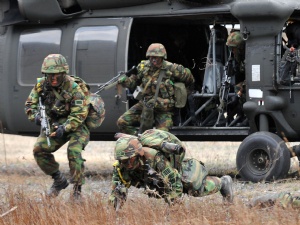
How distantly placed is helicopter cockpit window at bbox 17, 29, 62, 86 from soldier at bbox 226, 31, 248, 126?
264 centimetres

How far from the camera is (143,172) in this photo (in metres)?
8.22

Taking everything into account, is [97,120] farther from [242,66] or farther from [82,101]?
[242,66]

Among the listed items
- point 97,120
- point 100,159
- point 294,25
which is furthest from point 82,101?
point 100,159

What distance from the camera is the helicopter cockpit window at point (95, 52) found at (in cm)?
1282

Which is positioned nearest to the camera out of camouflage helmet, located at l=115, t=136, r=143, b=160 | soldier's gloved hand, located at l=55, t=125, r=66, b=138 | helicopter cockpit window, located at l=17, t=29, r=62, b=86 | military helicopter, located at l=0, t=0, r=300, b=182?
camouflage helmet, located at l=115, t=136, r=143, b=160

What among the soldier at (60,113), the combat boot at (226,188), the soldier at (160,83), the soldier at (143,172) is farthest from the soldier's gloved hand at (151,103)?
the soldier at (143,172)

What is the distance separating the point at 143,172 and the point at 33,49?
5.59 m

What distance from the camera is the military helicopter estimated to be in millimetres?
11742

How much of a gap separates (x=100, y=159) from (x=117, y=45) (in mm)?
5528

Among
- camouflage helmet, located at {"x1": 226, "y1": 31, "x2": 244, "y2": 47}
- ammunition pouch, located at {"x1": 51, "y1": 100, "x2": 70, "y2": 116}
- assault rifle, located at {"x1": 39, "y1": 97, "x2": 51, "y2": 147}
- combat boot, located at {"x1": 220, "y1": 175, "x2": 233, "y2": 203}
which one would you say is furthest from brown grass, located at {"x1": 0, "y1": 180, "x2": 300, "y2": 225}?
camouflage helmet, located at {"x1": 226, "y1": 31, "x2": 244, "y2": 47}

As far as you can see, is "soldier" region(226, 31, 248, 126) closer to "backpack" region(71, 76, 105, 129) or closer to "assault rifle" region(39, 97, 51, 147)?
"backpack" region(71, 76, 105, 129)

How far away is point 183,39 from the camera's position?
45.6 ft

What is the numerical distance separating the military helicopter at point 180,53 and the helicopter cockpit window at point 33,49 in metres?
0.01

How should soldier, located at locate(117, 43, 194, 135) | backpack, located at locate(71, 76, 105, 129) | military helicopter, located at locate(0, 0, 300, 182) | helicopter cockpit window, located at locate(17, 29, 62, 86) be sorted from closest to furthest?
1. backpack, located at locate(71, 76, 105, 129)
2. military helicopter, located at locate(0, 0, 300, 182)
3. soldier, located at locate(117, 43, 194, 135)
4. helicopter cockpit window, located at locate(17, 29, 62, 86)
